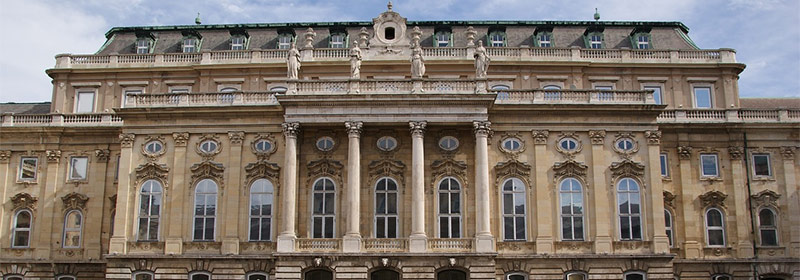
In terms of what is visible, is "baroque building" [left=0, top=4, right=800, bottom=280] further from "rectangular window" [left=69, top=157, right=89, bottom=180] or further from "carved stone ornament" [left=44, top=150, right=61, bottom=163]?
"carved stone ornament" [left=44, top=150, right=61, bottom=163]

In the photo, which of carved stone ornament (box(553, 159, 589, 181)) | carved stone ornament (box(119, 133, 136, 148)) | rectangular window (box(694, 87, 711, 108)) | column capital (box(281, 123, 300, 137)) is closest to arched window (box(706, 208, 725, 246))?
rectangular window (box(694, 87, 711, 108))

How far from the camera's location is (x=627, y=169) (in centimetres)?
3966

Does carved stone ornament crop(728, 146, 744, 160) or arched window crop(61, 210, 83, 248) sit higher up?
carved stone ornament crop(728, 146, 744, 160)

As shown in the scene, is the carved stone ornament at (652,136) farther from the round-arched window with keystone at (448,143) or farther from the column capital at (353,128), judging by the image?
the column capital at (353,128)

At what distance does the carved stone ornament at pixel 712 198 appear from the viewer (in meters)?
43.1

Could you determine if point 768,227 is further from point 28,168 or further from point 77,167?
point 28,168

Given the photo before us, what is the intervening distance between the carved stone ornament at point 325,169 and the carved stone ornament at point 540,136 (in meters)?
9.44

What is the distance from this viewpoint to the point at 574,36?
4862 centimetres

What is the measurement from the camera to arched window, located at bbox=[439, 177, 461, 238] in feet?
129

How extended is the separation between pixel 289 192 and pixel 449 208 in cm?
766

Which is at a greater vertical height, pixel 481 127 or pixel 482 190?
pixel 481 127

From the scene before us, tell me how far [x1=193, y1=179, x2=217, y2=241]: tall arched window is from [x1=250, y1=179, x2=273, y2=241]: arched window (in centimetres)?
188

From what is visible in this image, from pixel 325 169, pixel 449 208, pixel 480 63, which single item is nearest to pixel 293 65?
pixel 325 169

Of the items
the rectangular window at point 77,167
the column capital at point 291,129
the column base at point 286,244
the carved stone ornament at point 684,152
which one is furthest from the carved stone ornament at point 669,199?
the rectangular window at point 77,167
